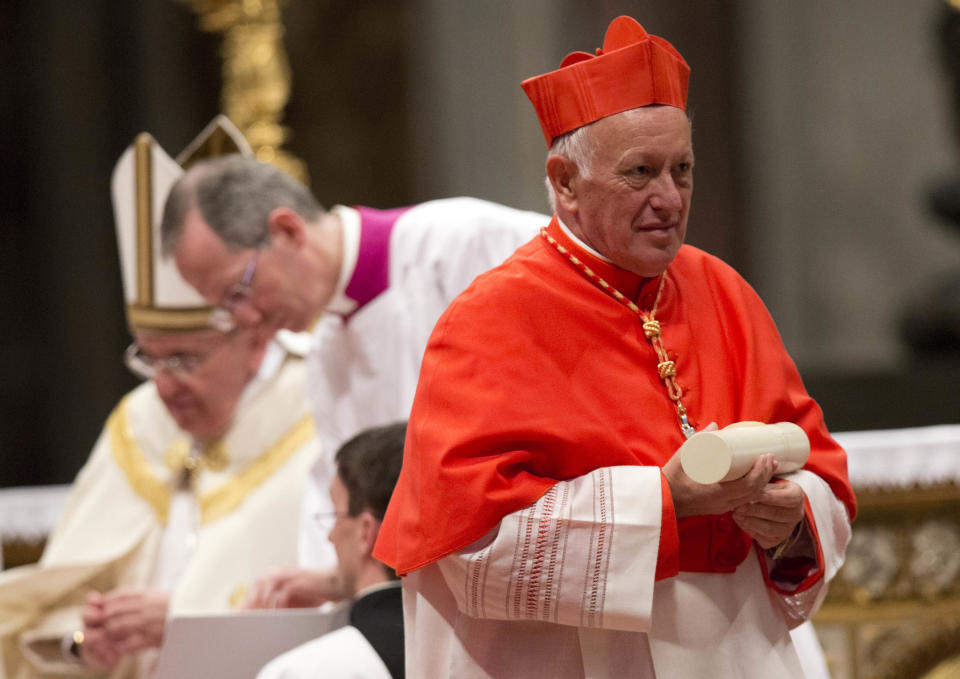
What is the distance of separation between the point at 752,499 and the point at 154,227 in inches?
111

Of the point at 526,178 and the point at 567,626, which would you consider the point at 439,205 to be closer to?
the point at 567,626

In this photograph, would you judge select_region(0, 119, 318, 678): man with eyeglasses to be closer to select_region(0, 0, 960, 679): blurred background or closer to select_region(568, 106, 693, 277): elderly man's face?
select_region(568, 106, 693, 277): elderly man's face

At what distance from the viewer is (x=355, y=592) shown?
3.21 m

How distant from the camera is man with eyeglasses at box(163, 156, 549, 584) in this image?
3.97 meters

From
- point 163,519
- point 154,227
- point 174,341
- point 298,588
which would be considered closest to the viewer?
point 298,588

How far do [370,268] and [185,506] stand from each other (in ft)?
4.40

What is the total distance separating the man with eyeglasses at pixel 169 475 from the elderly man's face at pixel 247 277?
543mm

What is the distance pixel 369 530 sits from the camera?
309 cm

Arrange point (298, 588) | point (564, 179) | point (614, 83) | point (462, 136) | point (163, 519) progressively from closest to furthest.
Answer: point (614, 83), point (564, 179), point (298, 588), point (163, 519), point (462, 136)

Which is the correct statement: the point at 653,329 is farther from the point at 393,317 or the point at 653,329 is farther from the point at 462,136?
the point at 462,136

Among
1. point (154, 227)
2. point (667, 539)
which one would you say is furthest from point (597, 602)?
point (154, 227)

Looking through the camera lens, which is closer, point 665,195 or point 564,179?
point 665,195

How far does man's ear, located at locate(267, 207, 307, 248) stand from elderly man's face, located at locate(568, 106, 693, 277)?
1.69 meters

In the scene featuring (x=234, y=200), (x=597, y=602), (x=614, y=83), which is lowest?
(x=597, y=602)
